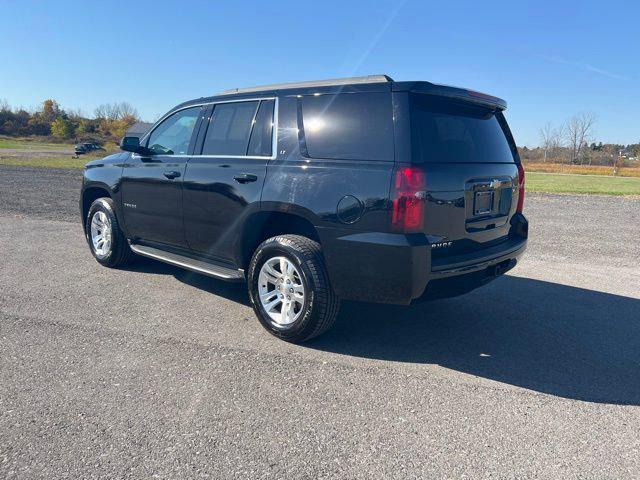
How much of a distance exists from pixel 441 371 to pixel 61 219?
347 inches

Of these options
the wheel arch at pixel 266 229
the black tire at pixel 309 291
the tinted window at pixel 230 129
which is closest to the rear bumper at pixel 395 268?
the black tire at pixel 309 291

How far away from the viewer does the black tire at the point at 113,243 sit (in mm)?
5938

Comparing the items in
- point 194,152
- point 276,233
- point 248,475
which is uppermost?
point 194,152

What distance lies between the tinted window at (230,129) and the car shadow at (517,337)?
1520 mm

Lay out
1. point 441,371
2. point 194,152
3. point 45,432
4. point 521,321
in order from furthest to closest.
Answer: point 194,152
point 521,321
point 441,371
point 45,432

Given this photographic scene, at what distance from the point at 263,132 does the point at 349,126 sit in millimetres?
914

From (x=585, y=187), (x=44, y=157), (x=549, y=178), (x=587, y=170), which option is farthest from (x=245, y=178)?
(x=587, y=170)

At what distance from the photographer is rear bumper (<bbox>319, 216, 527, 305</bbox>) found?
11.0 feet

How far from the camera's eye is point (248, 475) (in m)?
2.36

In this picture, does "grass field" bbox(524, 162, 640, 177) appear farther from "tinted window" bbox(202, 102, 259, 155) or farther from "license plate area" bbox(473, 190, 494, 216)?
"tinted window" bbox(202, 102, 259, 155)

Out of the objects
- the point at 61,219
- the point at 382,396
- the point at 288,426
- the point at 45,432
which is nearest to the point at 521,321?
the point at 382,396

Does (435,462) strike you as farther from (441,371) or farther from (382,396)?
(441,371)

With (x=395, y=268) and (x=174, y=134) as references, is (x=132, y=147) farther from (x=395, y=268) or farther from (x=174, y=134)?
(x=395, y=268)

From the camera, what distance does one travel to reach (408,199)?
132 inches
